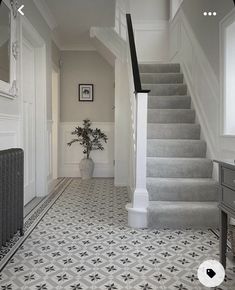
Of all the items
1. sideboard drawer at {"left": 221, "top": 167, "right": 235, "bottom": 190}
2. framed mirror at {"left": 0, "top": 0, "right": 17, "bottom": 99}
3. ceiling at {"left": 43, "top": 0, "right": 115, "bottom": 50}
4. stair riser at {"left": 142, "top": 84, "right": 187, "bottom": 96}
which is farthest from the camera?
stair riser at {"left": 142, "top": 84, "right": 187, "bottom": 96}

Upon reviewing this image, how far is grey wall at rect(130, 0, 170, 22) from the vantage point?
6.11m

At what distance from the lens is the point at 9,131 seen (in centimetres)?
306

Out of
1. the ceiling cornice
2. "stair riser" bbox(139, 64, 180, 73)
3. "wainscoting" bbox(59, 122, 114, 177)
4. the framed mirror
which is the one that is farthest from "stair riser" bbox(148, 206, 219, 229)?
"wainscoting" bbox(59, 122, 114, 177)

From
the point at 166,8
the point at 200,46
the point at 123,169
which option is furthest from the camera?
the point at 166,8

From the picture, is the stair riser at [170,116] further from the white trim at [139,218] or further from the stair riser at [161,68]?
the white trim at [139,218]

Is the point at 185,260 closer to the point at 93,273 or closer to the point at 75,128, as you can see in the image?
the point at 93,273

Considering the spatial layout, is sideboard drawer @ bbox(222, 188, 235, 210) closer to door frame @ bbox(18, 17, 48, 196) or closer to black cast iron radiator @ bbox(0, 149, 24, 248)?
black cast iron radiator @ bbox(0, 149, 24, 248)

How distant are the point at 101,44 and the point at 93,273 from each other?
4437 mm

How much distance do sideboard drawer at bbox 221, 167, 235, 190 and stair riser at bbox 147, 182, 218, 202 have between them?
1281 millimetres

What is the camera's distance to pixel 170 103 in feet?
14.7

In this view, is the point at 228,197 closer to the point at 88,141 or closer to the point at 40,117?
the point at 40,117

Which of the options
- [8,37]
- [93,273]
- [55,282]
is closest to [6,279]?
[55,282]

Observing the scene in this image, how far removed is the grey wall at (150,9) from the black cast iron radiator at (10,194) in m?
4.57

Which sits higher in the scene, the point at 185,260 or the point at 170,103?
the point at 170,103
